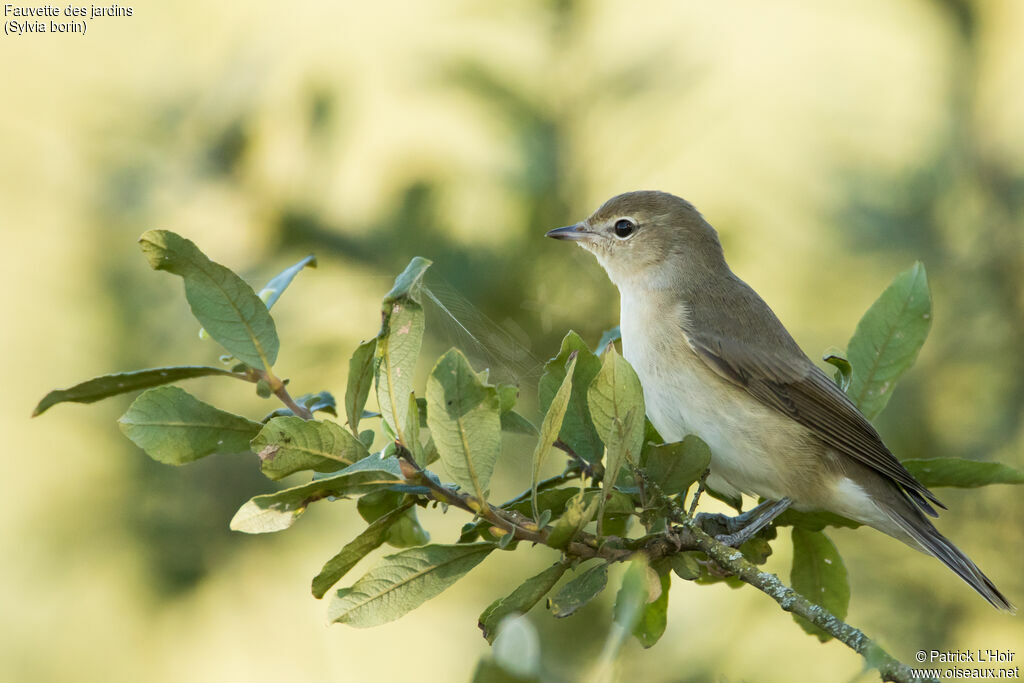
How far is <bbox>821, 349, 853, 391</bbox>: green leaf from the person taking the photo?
205cm

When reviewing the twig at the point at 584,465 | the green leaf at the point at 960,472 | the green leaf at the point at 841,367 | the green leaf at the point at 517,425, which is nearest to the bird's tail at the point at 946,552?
the green leaf at the point at 960,472

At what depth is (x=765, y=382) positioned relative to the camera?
2.95m

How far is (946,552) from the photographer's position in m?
2.57

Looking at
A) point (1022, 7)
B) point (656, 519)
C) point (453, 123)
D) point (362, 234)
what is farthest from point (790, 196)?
point (656, 519)

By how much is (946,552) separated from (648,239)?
1460 mm

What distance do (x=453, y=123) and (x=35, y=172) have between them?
163cm

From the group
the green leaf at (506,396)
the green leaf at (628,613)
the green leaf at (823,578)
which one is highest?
the green leaf at (628,613)

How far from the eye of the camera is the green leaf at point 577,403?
5.94 feet

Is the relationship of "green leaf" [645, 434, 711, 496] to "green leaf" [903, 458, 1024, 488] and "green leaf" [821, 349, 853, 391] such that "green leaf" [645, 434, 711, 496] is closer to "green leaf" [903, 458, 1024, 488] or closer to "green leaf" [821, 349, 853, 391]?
"green leaf" [821, 349, 853, 391]

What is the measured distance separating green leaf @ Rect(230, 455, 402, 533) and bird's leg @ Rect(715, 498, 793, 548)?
0.97 metres

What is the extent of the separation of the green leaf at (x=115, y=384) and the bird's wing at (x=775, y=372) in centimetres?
172

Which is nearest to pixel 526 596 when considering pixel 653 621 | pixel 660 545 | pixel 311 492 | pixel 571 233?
pixel 660 545

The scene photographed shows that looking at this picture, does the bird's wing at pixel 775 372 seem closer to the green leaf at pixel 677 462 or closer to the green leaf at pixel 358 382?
the green leaf at pixel 677 462

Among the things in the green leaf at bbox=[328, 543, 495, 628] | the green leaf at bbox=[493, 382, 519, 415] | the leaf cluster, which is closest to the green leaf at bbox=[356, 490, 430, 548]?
the leaf cluster
